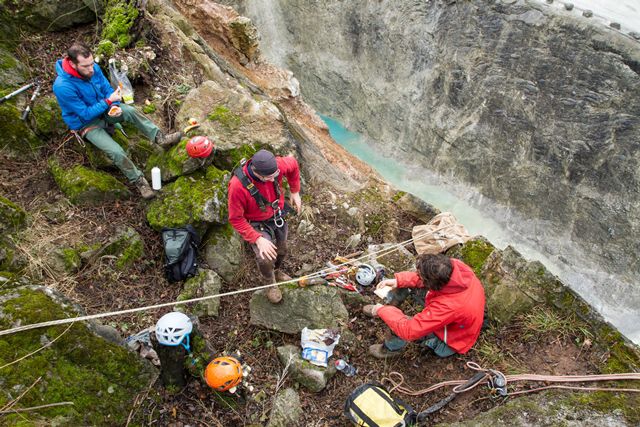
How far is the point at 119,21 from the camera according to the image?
815 cm

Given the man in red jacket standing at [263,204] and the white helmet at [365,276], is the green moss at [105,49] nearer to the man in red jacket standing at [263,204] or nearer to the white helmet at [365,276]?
the man in red jacket standing at [263,204]

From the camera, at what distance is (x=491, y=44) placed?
17.6m

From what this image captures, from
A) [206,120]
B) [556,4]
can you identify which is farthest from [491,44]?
[206,120]

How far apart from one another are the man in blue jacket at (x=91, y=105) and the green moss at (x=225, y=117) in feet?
4.30

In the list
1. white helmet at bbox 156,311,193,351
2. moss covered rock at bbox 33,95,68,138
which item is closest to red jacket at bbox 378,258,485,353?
white helmet at bbox 156,311,193,351

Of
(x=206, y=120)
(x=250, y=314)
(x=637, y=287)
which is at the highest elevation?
(x=206, y=120)

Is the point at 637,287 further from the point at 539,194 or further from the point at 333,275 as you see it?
the point at 333,275

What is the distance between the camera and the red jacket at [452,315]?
14.6ft

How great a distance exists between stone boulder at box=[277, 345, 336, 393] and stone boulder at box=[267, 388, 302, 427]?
8.1 inches

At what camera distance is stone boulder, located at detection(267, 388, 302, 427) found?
468 centimetres

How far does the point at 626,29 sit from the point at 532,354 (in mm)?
15084

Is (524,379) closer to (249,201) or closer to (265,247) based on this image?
(265,247)

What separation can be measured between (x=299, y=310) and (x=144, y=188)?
10.2 ft

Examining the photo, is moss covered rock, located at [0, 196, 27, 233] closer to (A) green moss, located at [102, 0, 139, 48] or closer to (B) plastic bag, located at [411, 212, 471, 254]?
(A) green moss, located at [102, 0, 139, 48]
